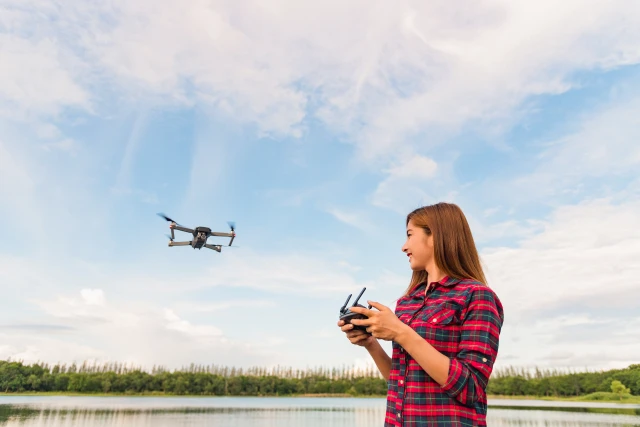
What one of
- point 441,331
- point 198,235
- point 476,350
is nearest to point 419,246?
point 441,331

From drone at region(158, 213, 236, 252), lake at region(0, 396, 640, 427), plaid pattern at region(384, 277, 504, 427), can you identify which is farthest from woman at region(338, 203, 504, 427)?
lake at region(0, 396, 640, 427)

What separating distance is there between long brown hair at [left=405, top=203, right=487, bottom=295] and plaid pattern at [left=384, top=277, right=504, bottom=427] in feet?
0.32

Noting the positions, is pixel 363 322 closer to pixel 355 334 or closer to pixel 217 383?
pixel 355 334

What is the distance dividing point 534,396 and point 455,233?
13468 centimetres

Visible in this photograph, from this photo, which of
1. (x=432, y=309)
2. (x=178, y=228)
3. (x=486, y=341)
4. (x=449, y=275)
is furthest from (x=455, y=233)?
(x=178, y=228)

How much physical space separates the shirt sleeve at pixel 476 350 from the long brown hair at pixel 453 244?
23 centimetres

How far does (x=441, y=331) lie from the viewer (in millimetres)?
2268

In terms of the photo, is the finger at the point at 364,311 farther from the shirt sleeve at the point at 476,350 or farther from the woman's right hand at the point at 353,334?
the shirt sleeve at the point at 476,350

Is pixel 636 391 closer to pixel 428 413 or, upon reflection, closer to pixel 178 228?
pixel 178 228

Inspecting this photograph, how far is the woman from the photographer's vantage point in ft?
6.84

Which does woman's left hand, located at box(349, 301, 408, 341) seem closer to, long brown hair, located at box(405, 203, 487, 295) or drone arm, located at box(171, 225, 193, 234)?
long brown hair, located at box(405, 203, 487, 295)

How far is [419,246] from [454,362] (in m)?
0.72

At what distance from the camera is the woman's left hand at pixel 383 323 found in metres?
2.15

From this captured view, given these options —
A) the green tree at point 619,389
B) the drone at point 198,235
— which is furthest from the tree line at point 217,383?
the drone at point 198,235
